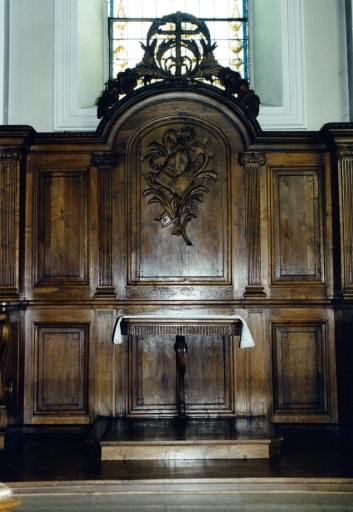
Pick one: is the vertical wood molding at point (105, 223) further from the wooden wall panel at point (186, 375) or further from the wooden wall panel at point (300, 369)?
the wooden wall panel at point (300, 369)

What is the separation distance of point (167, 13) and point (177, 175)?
7.32ft

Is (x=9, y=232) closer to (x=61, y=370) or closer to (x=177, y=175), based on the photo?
(x=61, y=370)

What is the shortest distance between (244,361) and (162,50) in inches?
Result: 101

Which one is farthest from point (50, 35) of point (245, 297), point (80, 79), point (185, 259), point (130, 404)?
point (130, 404)

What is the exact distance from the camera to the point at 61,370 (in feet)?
16.9

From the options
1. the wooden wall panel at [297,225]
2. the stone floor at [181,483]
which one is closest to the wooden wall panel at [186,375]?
the wooden wall panel at [297,225]

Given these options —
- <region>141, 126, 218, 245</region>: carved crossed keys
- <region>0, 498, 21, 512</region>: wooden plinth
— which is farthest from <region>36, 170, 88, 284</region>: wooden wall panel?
<region>0, 498, 21, 512</region>: wooden plinth

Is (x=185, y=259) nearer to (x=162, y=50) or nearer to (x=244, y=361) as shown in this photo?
(x=244, y=361)

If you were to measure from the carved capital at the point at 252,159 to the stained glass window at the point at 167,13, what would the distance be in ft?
5.26

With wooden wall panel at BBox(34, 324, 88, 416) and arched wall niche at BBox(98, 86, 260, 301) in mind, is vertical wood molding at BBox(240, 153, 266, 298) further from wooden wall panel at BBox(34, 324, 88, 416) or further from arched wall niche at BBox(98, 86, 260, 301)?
wooden wall panel at BBox(34, 324, 88, 416)

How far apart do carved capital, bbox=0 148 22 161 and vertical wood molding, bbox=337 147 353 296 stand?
8.20 feet

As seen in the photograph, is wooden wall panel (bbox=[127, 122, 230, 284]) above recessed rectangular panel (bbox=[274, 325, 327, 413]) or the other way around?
above

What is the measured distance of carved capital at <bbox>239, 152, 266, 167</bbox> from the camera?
208 inches

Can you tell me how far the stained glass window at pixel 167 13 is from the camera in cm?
→ 654
